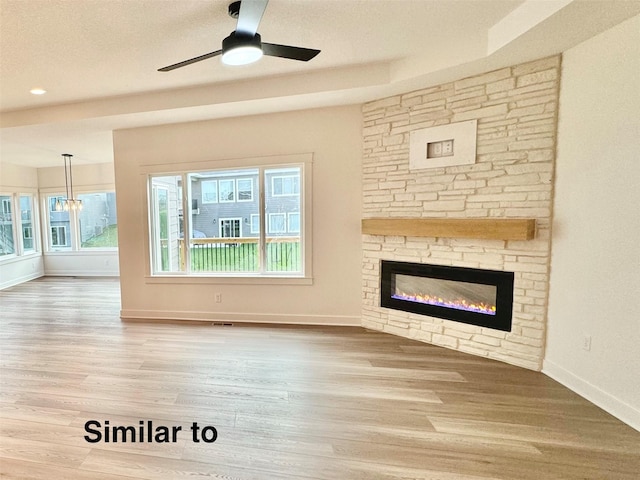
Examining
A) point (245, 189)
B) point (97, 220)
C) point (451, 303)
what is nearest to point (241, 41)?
point (245, 189)

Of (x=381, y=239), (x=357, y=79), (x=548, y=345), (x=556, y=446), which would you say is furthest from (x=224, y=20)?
(x=548, y=345)

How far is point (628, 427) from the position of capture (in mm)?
2066

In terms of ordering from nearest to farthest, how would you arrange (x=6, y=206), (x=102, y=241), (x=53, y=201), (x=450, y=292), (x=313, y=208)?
(x=450, y=292) < (x=313, y=208) < (x=6, y=206) < (x=53, y=201) < (x=102, y=241)

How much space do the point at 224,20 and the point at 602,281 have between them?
11.0ft

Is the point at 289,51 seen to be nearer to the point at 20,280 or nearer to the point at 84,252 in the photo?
the point at 84,252

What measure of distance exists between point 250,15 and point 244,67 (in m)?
1.29

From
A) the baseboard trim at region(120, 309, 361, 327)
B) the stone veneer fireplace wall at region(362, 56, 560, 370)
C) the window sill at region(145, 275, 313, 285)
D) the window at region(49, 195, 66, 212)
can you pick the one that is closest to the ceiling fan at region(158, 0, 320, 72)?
the stone veneer fireplace wall at region(362, 56, 560, 370)

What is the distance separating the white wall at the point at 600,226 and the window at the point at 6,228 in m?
9.53

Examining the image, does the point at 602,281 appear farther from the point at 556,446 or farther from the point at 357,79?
the point at 357,79

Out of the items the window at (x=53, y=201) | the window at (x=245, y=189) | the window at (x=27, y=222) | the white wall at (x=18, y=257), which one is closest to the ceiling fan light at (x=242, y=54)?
the window at (x=245, y=189)

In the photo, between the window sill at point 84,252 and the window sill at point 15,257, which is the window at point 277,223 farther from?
the window sill at point 15,257

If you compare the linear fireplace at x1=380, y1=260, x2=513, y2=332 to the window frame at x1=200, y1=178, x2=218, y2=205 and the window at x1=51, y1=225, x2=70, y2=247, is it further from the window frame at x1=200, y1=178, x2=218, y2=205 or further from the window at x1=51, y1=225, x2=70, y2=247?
the window at x1=51, y1=225, x2=70, y2=247

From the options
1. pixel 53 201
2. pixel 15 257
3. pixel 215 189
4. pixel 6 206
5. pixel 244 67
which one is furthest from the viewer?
pixel 53 201

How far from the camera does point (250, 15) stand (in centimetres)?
177
